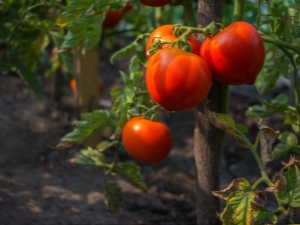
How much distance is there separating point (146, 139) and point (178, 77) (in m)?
0.28

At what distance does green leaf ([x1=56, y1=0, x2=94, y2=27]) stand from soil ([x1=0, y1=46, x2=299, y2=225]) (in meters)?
0.55

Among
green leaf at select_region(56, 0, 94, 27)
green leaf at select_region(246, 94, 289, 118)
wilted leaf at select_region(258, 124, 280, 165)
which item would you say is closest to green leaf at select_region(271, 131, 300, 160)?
green leaf at select_region(246, 94, 289, 118)

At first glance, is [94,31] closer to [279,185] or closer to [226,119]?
[226,119]

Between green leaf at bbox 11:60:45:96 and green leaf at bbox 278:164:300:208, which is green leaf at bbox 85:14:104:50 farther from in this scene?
green leaf at bbox 278:164:300:208

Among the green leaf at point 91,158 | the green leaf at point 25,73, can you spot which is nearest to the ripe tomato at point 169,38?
the green leaf at point 91,158

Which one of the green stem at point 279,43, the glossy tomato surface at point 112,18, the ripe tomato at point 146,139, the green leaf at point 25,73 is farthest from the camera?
the glossy tomato surface at point 112,18

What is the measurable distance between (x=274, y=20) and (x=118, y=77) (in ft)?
6.06

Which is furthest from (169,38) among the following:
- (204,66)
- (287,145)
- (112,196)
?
(112,196)

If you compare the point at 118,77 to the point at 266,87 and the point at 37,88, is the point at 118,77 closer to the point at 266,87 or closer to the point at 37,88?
the point at 37,88

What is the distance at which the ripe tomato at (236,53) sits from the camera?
2.89ft

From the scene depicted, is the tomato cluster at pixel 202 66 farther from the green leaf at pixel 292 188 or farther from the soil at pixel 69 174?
the soil at pixel 69 174

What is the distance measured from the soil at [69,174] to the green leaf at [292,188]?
63 cm

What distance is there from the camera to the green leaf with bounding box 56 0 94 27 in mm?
1073

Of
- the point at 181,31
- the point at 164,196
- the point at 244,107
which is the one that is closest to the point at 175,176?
the point at 164,196
